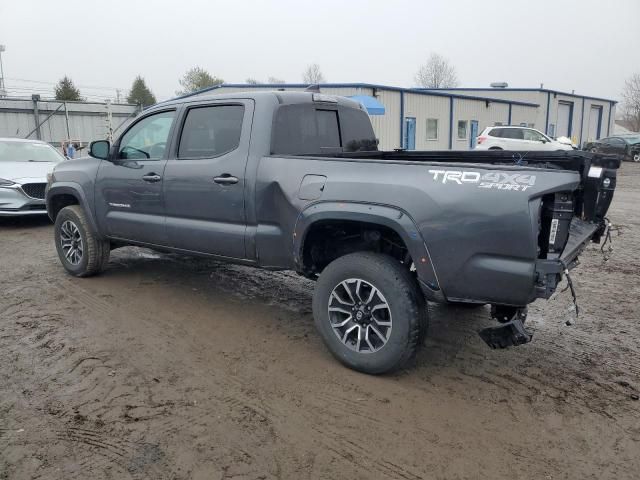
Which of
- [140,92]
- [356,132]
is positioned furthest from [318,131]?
[140,92]

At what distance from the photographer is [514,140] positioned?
23.3m

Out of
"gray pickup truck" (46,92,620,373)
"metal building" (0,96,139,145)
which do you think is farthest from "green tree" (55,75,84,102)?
"gray pickup truck" (46,92,620,373)

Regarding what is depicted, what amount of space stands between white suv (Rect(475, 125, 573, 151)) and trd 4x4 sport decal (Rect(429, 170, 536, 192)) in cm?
2136

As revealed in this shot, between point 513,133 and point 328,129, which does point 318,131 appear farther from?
point 513,133

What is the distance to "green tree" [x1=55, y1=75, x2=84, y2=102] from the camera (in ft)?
145

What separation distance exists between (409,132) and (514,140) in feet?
16.2

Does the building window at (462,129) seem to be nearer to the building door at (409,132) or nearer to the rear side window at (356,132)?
the building door at (409,132)

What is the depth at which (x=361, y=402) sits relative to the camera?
3301mm

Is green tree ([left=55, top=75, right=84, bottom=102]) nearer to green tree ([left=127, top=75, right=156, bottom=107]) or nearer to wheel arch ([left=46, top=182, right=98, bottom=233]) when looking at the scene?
green tree ([left=127, top=75, right=156, bottom=107])

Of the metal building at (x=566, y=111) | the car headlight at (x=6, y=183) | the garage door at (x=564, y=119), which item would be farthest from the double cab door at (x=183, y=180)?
the garage door at (x=564, y=119)

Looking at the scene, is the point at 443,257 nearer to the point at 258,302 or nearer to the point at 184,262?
Result: the point at 258,302

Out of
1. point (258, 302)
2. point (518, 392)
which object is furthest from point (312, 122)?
point (518, 392)

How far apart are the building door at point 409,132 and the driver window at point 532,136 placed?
5154 mm

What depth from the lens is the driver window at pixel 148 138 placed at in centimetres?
493
